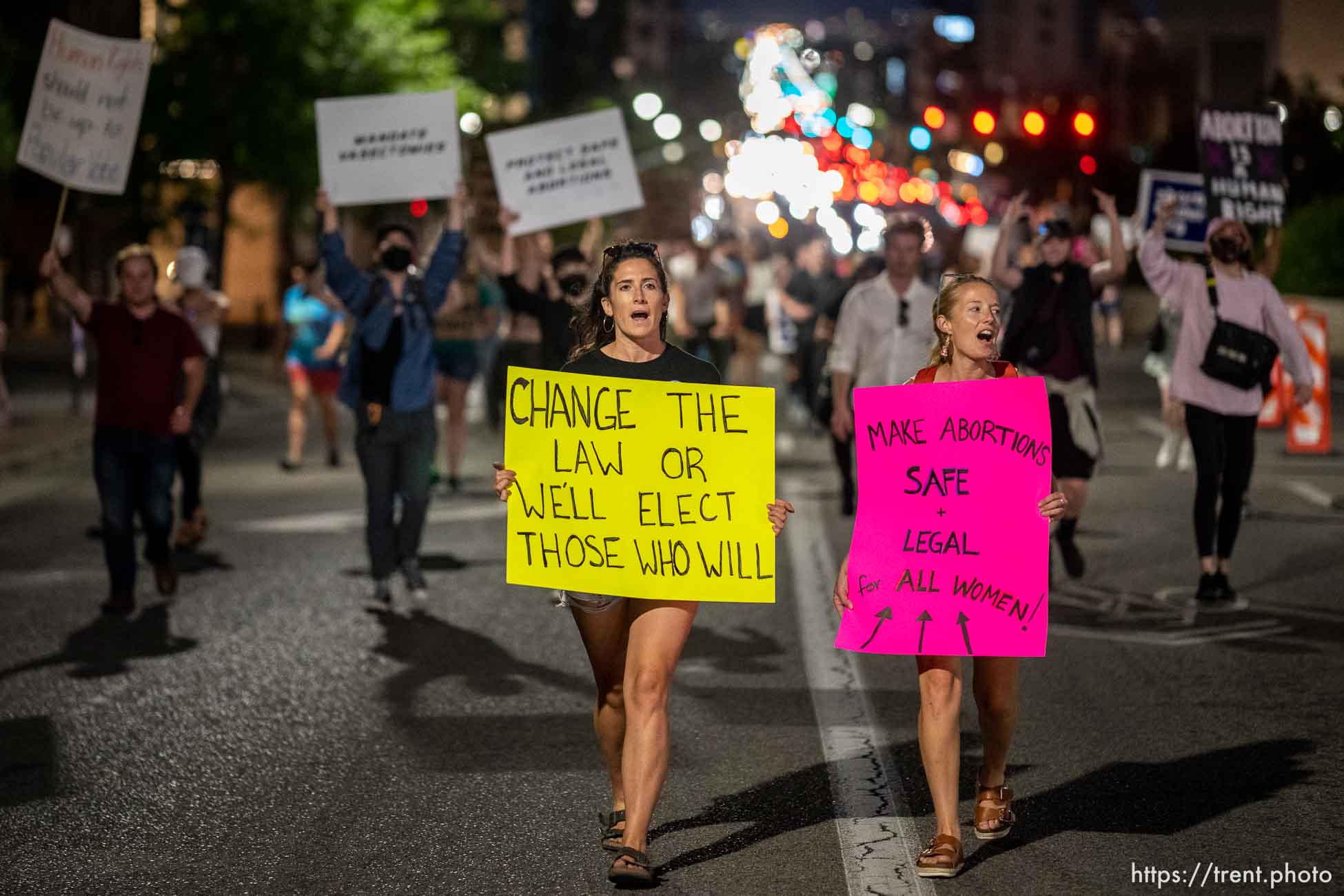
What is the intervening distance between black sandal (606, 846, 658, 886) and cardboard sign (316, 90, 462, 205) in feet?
23.5

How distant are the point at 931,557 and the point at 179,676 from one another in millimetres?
4152

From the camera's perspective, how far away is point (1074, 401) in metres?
10.4

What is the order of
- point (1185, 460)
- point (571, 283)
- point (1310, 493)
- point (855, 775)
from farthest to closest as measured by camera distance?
point (1185, 460), point (1310, 493), point (571, 283), point (855, 775)

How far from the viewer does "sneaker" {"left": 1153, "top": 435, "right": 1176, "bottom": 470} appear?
17.2 m

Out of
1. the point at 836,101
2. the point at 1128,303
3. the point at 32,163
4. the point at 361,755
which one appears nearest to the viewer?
the point at 361,755

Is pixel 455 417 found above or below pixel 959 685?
above

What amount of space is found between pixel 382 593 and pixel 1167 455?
9.12 metres

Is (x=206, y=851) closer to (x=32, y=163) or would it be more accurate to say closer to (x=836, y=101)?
(x=32, y=163)

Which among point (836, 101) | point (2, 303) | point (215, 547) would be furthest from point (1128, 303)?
point (215, 547)

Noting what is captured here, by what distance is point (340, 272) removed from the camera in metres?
10.2

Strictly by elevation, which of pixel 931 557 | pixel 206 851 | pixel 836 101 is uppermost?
pixel 836 101

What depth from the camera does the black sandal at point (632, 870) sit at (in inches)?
213

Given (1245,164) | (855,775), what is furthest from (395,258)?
(1245,164)

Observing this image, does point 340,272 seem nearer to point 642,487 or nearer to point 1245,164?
point 642,487
